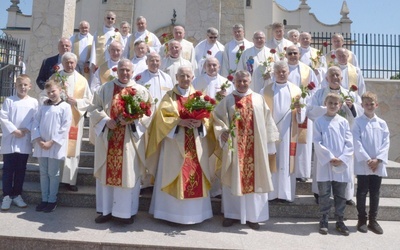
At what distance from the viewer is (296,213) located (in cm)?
555

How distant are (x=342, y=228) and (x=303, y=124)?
5.37 feet

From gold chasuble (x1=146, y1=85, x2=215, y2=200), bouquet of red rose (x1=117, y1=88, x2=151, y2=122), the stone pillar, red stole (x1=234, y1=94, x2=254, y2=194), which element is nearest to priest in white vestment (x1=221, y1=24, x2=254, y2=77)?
red stole (x1=234, y1=94, x2=254, y2=194)

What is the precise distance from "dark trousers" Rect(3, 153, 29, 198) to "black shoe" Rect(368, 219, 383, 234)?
5054 millimetres

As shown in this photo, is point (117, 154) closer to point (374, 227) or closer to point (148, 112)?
point (148, 112)

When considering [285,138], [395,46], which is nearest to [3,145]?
[285,138]

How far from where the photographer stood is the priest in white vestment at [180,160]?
4945 millimetres

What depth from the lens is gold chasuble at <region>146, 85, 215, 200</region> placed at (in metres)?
4.94

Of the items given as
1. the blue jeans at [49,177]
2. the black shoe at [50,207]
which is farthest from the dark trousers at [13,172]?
the black shoe at [50,207]

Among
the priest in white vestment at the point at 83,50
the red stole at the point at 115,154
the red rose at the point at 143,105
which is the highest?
the priest in white vestment at the point at 83,50

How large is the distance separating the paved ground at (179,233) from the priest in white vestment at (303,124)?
880mm

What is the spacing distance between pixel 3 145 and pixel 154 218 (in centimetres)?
243

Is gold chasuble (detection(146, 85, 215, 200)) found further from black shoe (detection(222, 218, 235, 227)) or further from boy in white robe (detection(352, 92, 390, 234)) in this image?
boy in white robe (detection(352, 92, 390, 234))

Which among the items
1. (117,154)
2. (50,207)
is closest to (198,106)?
(117,154)

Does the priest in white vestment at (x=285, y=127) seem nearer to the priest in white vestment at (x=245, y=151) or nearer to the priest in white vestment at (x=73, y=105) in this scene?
the priest in white vestment at (x=245, y=151)
